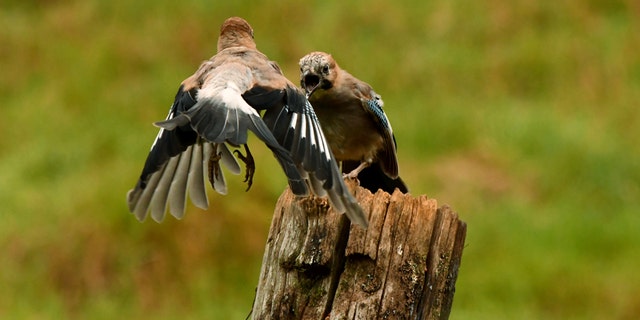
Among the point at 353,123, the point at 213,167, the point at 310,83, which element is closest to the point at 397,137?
the point at 353,123

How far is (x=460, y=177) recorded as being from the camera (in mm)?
12016

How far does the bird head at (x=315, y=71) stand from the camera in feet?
23.0

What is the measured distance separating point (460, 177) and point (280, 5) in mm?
3584

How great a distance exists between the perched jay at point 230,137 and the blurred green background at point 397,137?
423 cm

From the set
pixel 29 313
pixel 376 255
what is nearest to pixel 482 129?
pixel 29 313

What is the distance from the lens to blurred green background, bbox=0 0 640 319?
33.9 ft

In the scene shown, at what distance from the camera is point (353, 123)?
24.0 feet

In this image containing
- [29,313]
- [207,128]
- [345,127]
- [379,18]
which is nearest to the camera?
[207,128]

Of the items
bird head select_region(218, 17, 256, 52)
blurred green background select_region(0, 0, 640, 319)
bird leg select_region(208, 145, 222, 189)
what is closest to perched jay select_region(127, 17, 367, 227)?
bird leg select_region(208, 145, 222, 189)

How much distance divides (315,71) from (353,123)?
1.59 feet

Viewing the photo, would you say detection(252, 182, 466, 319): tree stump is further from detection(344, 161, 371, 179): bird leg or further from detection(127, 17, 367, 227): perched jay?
detection(344, 161, 371, 179): bird leg

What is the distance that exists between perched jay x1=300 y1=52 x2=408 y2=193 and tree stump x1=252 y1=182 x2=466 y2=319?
7.00 ft

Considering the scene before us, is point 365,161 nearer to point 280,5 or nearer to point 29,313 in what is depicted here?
point 29,313

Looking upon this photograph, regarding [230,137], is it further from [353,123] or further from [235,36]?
[353,123]
